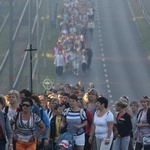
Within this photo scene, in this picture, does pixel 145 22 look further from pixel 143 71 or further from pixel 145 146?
pixel 145 146

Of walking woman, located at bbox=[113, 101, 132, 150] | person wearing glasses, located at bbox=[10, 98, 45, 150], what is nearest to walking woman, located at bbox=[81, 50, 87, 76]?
walking woman, located at bbox=[113, 101, 132, 150]

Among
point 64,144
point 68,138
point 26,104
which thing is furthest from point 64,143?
point 26,104

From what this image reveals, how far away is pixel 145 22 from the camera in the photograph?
67000 millimetres

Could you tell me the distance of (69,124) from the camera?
17.7m

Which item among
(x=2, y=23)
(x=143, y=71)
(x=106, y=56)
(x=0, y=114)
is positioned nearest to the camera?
(x=0, y=114)

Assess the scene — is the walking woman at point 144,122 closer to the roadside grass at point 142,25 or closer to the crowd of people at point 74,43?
the crowd of people at point 74,43

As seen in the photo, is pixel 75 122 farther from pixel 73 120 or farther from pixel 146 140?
pixel 146 140

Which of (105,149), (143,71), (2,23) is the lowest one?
(105,149)

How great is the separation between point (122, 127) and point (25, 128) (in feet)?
10.3

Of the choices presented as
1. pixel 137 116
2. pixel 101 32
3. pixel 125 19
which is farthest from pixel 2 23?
pixel 137 116

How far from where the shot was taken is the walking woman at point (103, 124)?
17.5 m

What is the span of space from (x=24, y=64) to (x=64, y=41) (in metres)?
2.71

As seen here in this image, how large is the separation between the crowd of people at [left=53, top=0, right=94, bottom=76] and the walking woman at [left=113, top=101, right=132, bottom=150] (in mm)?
29478

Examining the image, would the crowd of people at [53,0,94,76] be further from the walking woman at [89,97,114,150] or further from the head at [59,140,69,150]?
the head at [59,140,69,150]
